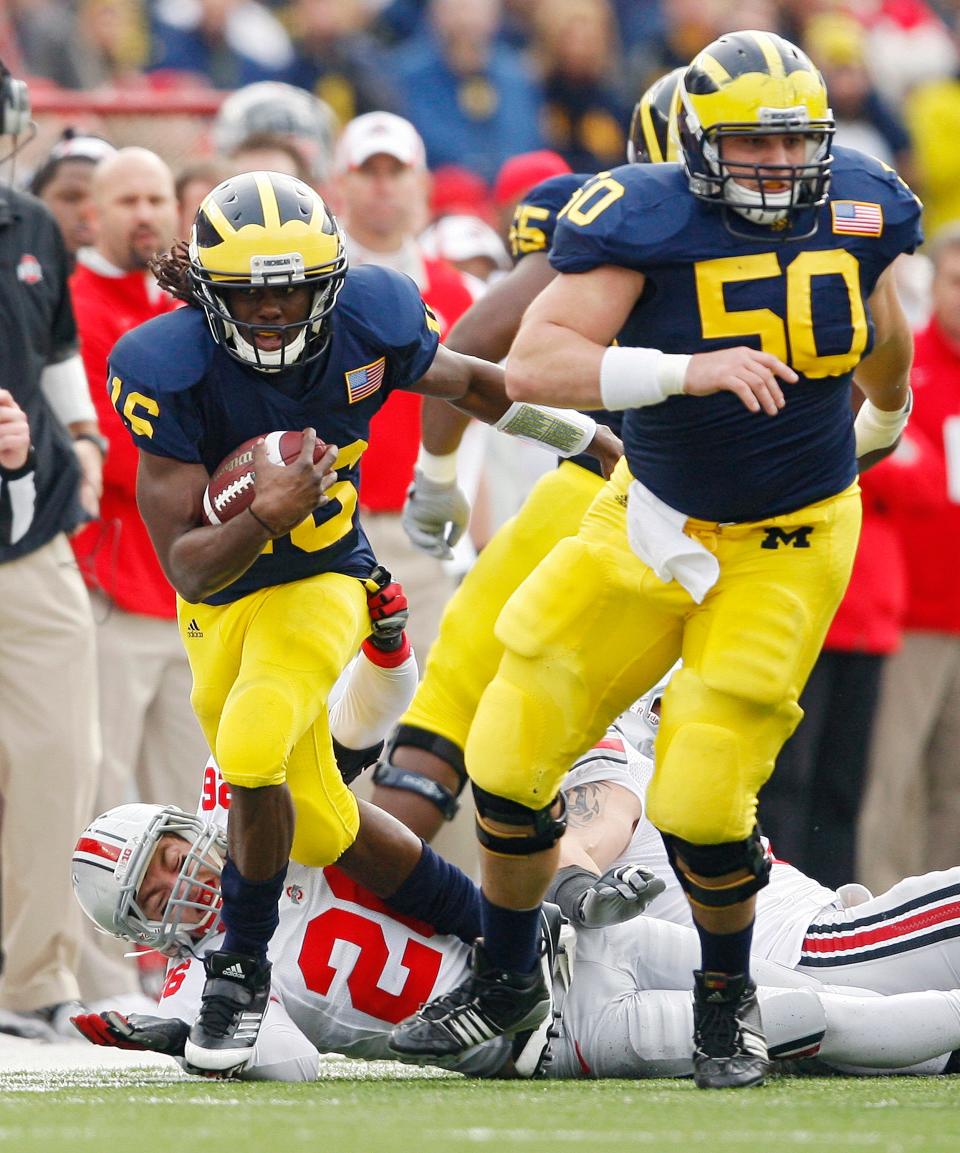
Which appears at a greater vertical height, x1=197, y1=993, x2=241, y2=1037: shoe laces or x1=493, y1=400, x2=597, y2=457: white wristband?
x1=493, y1=400, x2=597, y2=457: white wristband

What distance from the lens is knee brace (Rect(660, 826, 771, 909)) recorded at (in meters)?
4.02

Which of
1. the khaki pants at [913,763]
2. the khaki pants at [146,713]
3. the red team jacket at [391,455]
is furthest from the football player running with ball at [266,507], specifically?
the khaki pants at [913,763]

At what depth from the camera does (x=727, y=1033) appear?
160 inches

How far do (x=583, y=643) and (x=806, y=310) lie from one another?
0.75 metres

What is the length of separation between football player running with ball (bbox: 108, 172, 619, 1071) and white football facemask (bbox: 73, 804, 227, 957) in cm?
20

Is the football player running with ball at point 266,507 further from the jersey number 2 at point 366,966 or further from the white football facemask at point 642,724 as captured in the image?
the white football facemask at point 642,724

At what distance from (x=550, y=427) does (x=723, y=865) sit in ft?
3.67

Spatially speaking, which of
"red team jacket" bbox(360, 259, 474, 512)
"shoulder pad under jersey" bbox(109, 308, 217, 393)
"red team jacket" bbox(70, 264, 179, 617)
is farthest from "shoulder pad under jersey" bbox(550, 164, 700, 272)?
"red team jacket" bbox(360, 259, 474, 512)

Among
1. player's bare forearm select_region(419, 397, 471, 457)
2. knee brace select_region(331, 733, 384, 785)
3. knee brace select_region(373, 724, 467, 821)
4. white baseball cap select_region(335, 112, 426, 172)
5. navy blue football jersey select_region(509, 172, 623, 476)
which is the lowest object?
knee brace select_region(373, 724, 467, 821)

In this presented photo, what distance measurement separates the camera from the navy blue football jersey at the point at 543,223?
210 inches

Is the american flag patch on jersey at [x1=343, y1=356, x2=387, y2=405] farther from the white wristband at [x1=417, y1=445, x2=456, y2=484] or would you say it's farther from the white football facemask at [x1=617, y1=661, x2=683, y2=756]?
the white football facemask at [x1=617, y1=661, x2=683, y2=756]

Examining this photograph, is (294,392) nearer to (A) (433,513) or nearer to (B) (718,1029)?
(A) (433,513)

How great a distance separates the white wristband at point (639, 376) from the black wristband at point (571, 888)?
1.15 m

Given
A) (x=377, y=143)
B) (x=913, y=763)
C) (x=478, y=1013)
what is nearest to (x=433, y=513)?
(x=478, y=1013)
